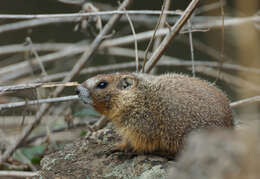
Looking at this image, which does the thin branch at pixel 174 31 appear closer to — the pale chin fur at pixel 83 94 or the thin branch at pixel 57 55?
the pale chin fur at pixel 83 94

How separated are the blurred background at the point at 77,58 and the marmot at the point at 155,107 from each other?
1.17 feet

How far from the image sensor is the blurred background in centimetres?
509

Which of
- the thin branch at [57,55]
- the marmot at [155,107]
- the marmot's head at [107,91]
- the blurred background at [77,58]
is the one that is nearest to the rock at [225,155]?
the blurred background at [77,58]

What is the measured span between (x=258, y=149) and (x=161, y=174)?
72.0 inches

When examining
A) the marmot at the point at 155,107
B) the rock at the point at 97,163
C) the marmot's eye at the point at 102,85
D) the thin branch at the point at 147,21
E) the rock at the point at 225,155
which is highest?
the thin branch at the point at 147,21

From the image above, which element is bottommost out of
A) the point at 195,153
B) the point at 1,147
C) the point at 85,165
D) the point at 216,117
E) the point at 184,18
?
the point at 1,147

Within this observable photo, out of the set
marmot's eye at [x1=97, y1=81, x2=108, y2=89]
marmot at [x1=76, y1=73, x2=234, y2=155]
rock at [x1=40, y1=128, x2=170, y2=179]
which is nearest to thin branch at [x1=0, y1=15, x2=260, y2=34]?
marmot at [x1=76, y1=73, x2=234, y2=155]

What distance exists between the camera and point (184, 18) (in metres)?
4.38

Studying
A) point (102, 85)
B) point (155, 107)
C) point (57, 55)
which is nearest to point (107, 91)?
point (102, 85)

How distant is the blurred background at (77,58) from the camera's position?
509 cm

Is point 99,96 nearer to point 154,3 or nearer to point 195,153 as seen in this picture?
point 195,153

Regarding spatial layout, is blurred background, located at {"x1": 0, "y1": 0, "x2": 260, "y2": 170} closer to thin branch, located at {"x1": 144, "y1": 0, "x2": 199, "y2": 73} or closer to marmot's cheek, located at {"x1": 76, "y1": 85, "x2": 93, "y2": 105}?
thin branch, located at {"x1": 144, "y1": 0, "x2": 199, "y2": 73}

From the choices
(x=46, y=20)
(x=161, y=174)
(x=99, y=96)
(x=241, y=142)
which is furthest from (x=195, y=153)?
(x=46, y=20)

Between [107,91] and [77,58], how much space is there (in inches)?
172
